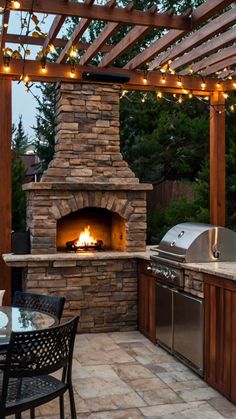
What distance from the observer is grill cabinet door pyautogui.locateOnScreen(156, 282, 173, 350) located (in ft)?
15.6

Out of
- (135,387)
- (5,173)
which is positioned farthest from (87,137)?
(135,387)

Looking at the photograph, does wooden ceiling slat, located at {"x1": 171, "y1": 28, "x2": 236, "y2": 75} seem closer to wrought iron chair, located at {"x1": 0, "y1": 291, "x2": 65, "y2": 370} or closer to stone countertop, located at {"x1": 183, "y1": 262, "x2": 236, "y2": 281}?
stone countertop, located at {"x1": 183, "y1": 262, "x2": 236, "y2": 281}

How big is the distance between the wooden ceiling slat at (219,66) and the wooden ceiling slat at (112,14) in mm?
1327

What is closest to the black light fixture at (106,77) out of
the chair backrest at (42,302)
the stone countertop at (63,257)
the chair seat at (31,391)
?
the stone countertop at (63,257)

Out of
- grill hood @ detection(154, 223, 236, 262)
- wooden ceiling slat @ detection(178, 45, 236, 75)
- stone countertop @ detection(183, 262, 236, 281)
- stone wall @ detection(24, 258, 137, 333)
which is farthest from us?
stone wall @ detection(24, 258, 137, 333)

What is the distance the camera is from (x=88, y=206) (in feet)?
19.1

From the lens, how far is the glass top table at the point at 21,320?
2958 millimetres

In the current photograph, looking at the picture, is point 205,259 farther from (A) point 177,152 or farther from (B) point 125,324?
(A) point 177,152

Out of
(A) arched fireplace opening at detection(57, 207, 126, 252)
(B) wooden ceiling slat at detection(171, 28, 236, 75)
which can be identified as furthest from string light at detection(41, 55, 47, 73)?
(A) arched fireplace opening at detection(57, 207, 126, 252)

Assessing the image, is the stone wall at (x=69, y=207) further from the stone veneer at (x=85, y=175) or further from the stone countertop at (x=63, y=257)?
the stone countertop at (x=63, y=257)

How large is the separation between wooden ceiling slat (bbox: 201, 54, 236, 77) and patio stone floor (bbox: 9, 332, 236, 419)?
3173mm

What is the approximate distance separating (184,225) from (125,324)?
65.4 inches

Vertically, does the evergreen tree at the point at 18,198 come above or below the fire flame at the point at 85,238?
above

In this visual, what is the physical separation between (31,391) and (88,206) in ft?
10.7
